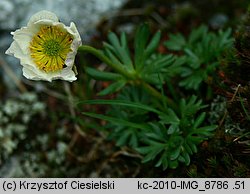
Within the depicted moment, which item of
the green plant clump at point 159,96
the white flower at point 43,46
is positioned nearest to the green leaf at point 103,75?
the green plant clump at point 159,96

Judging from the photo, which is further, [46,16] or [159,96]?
[159,96]

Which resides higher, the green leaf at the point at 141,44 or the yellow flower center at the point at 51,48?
the green leaf at the point at 141,44

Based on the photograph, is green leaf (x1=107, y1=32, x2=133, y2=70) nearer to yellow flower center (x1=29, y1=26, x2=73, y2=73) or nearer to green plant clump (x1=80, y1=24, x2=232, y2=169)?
green plant clump (x1=80, y1=24, x2=232, y2=169)

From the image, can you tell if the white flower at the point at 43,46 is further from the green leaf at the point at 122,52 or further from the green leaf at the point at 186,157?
the green leaf at the point at 186,157

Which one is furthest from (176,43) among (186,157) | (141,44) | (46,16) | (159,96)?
(46,16)

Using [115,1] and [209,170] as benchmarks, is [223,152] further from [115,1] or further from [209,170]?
[115,1]

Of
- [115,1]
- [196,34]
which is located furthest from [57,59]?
[115,1]

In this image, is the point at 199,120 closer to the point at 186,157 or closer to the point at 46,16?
the point at 186,157
